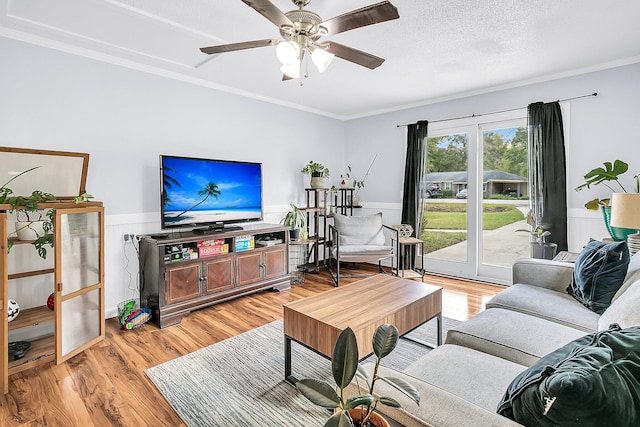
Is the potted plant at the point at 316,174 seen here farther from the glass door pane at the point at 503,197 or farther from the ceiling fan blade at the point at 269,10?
the ceiling fan blade at the point at 269,10

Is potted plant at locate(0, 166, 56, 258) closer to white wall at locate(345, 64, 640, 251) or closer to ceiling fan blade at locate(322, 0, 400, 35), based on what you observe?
ceiling fan blade at locate(322, 0, 400, 35)

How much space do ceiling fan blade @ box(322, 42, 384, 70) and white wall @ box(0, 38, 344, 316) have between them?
2203mm

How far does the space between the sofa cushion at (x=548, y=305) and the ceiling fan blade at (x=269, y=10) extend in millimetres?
2235

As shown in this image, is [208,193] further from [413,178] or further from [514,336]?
[514,336]

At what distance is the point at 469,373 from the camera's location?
1359 millimetres

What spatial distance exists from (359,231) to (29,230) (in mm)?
3463

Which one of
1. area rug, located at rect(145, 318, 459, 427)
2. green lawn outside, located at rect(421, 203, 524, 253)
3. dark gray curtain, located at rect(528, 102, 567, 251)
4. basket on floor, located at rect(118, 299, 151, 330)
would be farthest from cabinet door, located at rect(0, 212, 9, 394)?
dark gray curtain, located at rect(528, 102, 567, 251)

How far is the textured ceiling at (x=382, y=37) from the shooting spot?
224 centimetres

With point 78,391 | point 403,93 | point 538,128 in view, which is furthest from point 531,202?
point 78,391

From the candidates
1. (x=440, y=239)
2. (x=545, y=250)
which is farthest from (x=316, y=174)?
(x=545, y=250)

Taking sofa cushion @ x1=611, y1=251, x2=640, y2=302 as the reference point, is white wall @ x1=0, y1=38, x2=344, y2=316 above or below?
above

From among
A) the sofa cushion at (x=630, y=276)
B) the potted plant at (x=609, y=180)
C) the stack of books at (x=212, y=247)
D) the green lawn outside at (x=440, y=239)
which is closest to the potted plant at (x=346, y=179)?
the green lawn outside at (x=440, y=239)

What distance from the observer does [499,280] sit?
4.15 meters

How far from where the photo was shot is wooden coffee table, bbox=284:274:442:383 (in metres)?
1.86
